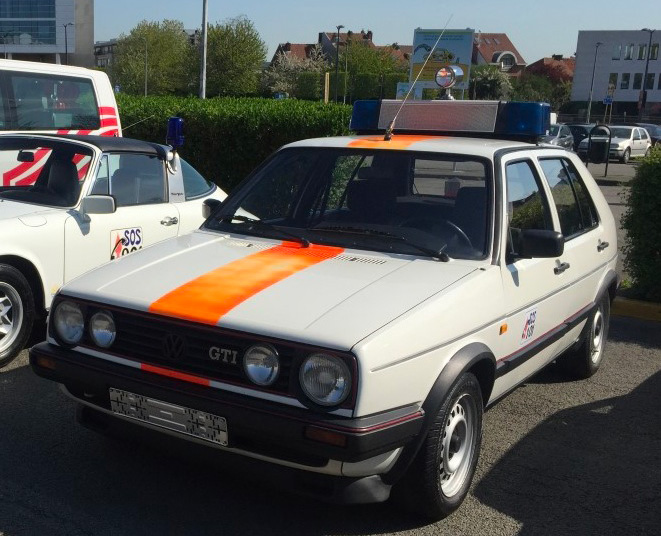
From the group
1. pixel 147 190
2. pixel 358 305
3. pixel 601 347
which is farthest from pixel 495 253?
pixel 147 190

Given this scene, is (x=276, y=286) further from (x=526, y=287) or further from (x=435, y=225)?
(x=526, y=287)

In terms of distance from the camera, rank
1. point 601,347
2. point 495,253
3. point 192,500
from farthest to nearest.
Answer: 1. point 601,347
2. point 495,253
3. point 192,500

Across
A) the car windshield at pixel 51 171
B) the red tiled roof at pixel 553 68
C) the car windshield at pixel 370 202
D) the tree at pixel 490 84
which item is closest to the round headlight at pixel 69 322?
the car windshield at pixel 370 202

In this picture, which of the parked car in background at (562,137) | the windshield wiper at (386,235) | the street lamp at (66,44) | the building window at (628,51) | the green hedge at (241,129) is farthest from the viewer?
the street lamp at (66,44)

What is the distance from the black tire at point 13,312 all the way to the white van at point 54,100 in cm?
486

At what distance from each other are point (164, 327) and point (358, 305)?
0.82m

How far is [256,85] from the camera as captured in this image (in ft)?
235

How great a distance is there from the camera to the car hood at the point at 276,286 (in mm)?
3326

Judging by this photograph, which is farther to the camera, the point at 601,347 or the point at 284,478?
the point at 601,347

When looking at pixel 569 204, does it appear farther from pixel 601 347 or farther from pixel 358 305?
pixel 358 305

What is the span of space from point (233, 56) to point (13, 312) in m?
64.1

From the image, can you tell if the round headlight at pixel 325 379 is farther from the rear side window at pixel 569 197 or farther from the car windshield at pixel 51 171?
the car windshield at pixel 51 171

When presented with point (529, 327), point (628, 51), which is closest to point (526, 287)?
point (529, 327)

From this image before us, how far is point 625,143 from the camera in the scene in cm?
3403
